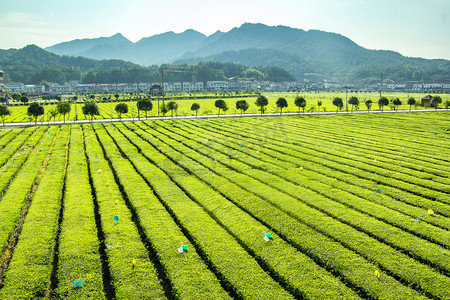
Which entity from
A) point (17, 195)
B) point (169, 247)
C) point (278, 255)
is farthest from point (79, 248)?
point (17, 195)

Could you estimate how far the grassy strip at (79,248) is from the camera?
401 inches

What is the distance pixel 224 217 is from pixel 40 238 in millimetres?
7910

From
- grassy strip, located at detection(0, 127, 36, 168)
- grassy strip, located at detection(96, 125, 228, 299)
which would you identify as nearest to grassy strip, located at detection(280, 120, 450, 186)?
grassy strip, located at detection(96, 125, 228, 299)

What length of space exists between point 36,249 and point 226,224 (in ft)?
25.4

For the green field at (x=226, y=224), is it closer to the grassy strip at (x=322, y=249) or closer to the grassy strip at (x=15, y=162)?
the grassy strip at (x=322, y=249)

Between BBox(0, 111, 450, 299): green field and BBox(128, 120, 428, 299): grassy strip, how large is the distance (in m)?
0.06

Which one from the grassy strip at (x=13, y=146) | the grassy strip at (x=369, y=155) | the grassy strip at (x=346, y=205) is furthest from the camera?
the grassy strip at (x=13, y=146)

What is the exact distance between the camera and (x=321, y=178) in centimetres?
2158

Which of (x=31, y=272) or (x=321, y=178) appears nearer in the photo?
(x=31, y=272)

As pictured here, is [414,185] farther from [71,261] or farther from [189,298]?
[71,261]

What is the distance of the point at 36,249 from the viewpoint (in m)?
12.4

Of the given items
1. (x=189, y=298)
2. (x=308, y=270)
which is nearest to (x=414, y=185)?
(x=308, y=270)

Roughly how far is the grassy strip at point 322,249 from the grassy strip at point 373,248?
500mm

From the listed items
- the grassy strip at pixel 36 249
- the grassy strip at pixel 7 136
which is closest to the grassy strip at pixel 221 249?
the grassy strip at pixel 36 249
